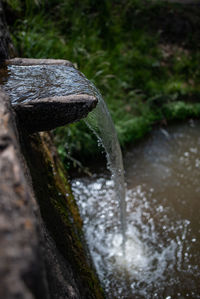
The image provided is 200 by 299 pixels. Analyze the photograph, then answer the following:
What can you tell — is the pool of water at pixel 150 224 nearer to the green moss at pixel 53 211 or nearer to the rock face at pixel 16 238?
the green moss at pixel 53 211

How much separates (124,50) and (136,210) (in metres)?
3.34

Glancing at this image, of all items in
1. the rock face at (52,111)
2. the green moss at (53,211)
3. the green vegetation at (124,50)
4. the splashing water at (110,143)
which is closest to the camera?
the rock face at (52,111)

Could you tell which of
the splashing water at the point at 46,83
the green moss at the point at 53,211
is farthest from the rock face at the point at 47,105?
the green moss at the point at 53,211

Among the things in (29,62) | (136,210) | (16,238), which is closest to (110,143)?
(136,210)

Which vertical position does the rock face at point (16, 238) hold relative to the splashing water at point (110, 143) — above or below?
above

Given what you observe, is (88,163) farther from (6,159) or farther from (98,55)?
(6,159)

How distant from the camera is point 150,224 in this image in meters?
2.87

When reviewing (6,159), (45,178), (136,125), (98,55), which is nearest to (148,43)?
(98,55)

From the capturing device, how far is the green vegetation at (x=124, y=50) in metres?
3.72

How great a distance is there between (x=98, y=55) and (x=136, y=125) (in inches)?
49.5

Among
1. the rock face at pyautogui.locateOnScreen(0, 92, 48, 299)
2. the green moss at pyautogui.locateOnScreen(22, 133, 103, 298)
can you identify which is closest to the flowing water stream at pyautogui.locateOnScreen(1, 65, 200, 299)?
the green moss at pyautogui.locateOnScreen(22, 133, 103, 298)

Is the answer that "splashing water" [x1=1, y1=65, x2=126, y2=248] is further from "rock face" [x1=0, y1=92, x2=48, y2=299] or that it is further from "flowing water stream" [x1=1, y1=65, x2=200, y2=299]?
"rock face" [x1=0, y1=92, x2=48, y2=299]

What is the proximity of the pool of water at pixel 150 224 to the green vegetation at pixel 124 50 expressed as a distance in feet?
1.94

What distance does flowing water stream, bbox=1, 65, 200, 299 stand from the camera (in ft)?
5.78
